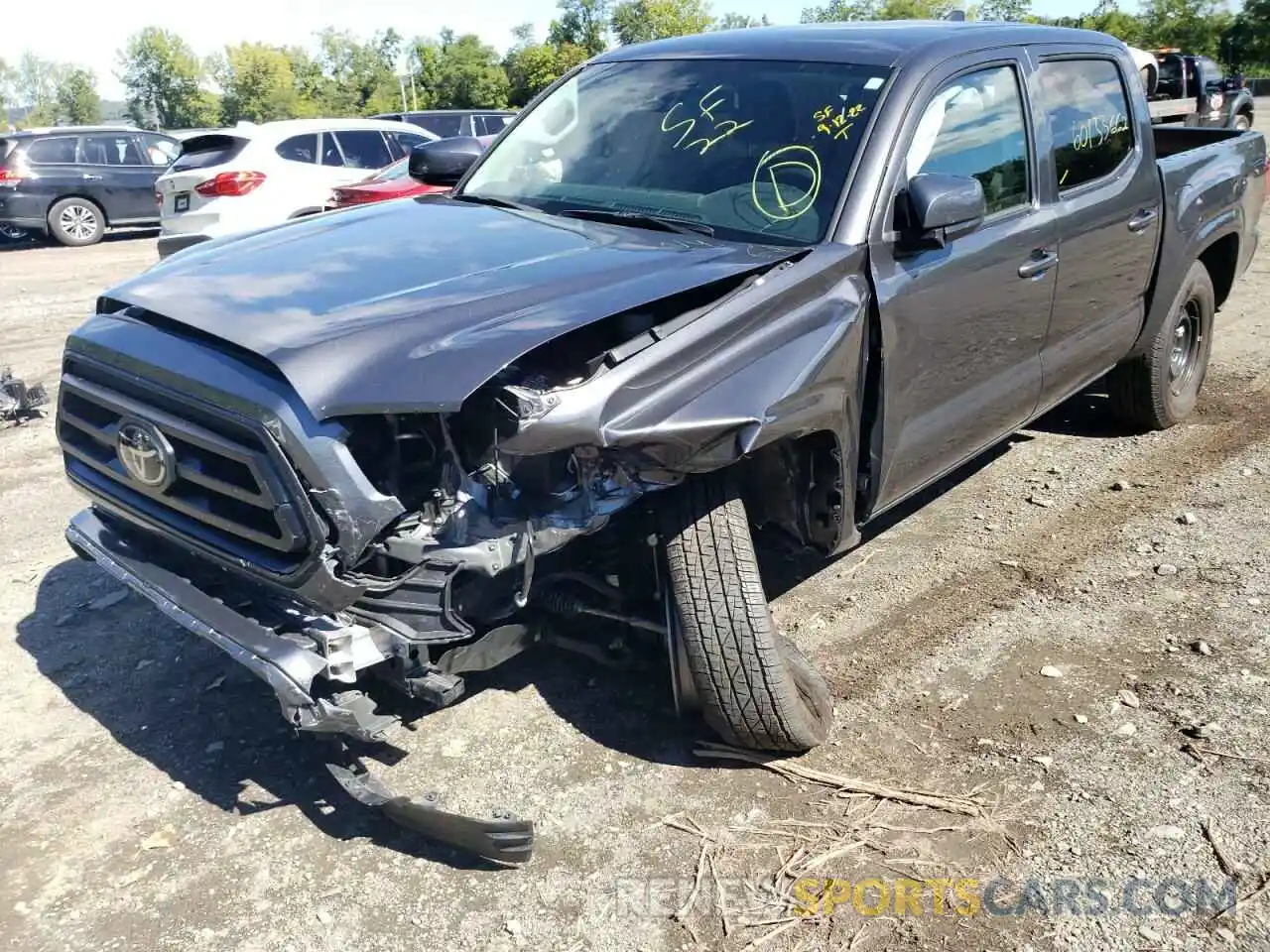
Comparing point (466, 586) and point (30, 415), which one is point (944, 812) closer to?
point (466, 586)

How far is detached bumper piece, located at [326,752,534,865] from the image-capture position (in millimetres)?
2732

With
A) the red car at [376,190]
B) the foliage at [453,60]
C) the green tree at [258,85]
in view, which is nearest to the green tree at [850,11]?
the foliage at [453,60]

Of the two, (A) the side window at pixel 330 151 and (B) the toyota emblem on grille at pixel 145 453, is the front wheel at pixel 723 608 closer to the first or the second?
(B) the toyota emblem on grille at pixel 145 453

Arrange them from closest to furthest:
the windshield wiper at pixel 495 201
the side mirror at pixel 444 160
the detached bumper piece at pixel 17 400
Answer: the windshield wiper at pixel 495 201 < the side mirror at pixel 444 160 < the detached bumper piece at pixel 17 400

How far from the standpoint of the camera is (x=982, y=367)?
13.0ft

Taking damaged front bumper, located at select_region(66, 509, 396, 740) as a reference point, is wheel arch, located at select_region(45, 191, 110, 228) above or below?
above

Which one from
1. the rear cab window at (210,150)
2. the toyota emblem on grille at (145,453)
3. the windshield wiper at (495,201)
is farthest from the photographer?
the rear cab window at (210,150)

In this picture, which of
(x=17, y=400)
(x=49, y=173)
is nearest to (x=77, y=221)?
(x=49, y=173)

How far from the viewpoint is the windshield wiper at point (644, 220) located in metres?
3.54

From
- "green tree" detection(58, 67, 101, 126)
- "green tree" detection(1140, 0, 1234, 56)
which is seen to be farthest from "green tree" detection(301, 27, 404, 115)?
"green tree" detection(1140, 0, 1234, 56)

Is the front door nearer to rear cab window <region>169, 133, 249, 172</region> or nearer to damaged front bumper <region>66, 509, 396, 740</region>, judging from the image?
damaged front bumper <region>66, 509, 396, 740</region>

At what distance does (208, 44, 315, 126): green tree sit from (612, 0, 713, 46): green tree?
22048 millimetres

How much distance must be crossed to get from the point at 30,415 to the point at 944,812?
226 inches

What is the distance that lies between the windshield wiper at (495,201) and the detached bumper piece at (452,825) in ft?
6.76
